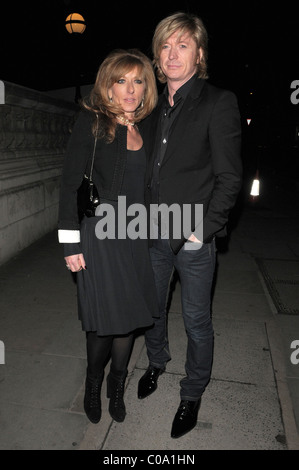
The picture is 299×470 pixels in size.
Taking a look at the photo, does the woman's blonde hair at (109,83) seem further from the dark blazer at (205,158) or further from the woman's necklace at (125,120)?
the dark blazer at (205,158)

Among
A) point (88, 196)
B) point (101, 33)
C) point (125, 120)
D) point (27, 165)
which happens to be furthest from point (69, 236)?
point (101, 33)

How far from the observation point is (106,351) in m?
2.43

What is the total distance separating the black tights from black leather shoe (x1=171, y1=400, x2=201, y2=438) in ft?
1.45

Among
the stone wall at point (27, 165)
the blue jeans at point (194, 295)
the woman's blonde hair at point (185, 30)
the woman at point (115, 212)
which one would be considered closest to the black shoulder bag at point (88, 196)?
the woman at point (115, 212)

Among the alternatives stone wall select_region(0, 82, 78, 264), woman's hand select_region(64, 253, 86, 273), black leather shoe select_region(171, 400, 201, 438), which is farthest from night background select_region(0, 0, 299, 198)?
woman's hand select_region(64, 253, 86, 273)

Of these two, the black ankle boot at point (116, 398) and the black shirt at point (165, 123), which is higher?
the black shirt at point (165, 123)

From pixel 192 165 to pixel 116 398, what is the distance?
5.15ft

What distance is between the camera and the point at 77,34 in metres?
11.7

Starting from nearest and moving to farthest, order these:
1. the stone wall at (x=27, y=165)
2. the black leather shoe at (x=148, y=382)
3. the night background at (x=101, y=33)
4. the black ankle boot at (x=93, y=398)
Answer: the black ankle boot at (x=93, y=398)
the black leather shoe at (x=148, y=382)
the stone wall at (x=27, y=165)
the night background at (x=101, y=33)

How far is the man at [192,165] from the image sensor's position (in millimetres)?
2090

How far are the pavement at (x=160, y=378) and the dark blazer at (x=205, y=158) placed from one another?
117 cm

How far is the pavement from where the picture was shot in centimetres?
227

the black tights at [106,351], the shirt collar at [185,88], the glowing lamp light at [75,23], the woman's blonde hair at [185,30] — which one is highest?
the glowing lamp light at [75,23]
